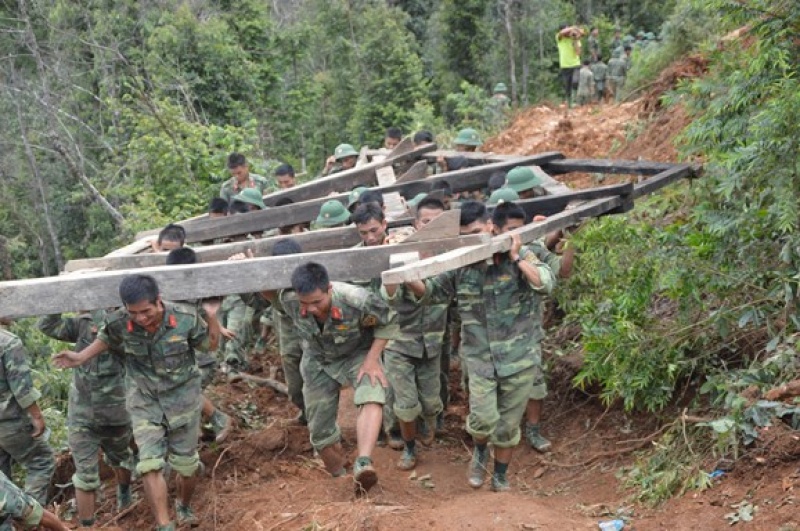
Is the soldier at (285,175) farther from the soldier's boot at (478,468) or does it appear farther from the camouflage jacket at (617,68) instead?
the camouflage jacket at (617,68)

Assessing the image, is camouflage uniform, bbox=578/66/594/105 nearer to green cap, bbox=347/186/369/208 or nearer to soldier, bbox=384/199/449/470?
green cap, bbox=347/186/369/208

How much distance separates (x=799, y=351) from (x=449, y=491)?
2.34 meters

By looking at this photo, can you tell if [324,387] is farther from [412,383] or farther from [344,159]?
[344,159]

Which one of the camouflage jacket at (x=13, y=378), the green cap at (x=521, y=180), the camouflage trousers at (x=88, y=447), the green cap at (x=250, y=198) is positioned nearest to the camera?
the camouflage jacket at (x=13, y=378)

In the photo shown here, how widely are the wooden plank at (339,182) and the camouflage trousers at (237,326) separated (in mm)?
1021

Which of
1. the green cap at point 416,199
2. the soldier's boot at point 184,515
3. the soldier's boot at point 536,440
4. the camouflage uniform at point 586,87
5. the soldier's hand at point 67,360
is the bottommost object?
the soldier's boot at point 536,440

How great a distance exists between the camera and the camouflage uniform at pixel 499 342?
5340mm

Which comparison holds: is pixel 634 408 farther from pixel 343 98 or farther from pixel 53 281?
pixel 343 98

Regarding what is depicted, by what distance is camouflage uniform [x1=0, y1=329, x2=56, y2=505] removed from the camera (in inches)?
214

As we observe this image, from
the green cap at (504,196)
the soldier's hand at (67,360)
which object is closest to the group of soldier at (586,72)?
the green cap at (504,196)

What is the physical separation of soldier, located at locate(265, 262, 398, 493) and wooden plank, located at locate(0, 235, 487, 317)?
142 millimetres

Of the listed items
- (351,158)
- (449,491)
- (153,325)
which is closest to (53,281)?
(153,325)

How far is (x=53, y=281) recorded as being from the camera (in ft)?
14.9

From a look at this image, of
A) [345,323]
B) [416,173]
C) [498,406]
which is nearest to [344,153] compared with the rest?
[416,173]
